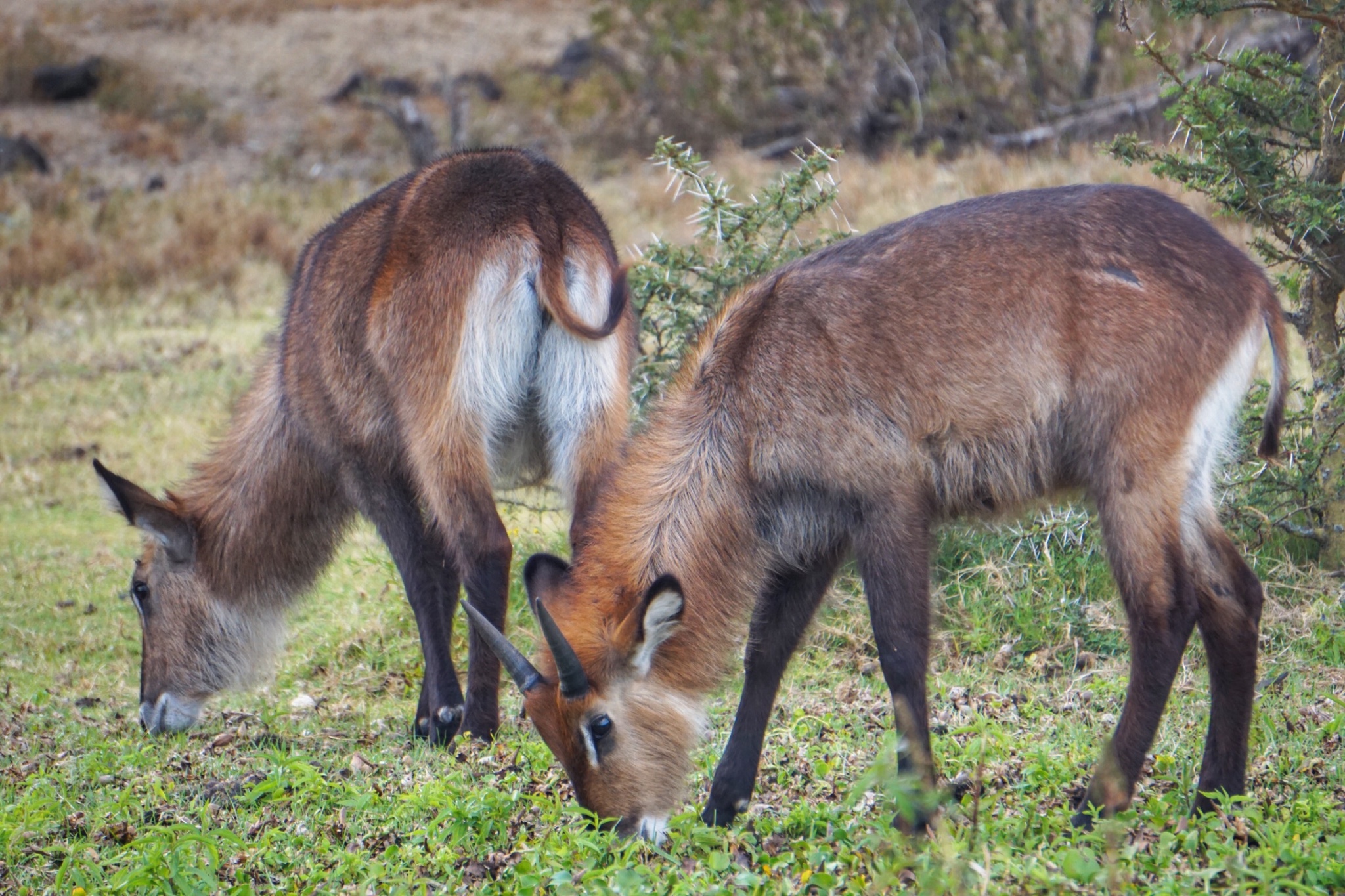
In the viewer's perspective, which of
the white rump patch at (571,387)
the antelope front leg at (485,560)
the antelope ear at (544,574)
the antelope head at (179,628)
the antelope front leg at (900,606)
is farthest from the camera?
the antelope head at (179,628)

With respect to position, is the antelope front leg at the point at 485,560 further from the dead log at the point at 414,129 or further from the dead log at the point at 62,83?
the dead log at the point at 62,83

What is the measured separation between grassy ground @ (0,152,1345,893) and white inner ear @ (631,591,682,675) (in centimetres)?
40

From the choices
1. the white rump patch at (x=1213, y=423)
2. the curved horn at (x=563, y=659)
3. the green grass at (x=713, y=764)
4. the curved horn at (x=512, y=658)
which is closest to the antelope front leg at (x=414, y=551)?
the green grass at (x=713, y=764)

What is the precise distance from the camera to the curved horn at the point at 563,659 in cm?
288

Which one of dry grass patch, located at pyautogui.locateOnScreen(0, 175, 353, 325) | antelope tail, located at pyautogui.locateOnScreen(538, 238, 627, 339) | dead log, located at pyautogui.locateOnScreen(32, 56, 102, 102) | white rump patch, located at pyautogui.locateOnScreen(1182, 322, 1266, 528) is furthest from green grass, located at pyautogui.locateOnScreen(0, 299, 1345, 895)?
dead log, located at pyautogui.locateOnScreen(32, 56, 102, 102)

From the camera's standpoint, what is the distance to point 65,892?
3062 millimetres

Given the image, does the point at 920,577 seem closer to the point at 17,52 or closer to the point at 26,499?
the point at 26,499

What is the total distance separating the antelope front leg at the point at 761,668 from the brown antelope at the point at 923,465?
1 centimetres

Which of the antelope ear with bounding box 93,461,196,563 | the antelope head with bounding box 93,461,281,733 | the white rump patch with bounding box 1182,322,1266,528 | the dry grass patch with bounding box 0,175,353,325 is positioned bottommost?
the dry grass patch with bounding box 0,175,353,325

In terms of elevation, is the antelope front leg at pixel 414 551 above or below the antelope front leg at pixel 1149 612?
below

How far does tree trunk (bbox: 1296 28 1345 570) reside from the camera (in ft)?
14.7

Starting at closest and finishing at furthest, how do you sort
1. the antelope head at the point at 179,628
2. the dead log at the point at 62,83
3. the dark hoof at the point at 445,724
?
the dark hoof at the point at 445,724, the antelope head at the point at 179,628, the dead log at the point at 62,83

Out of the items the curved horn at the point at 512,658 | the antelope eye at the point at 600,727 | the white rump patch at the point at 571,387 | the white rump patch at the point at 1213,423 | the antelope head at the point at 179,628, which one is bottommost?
the antelope head at the point at 179,628

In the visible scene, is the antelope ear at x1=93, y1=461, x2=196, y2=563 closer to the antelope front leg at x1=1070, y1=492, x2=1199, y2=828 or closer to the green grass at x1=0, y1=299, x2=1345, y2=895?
the green grass at x1=0, y1=299, x2=1345, y2=895
